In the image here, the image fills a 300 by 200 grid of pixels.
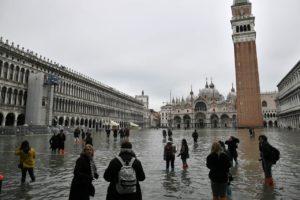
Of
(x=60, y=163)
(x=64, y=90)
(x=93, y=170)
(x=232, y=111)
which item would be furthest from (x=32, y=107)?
(x=232, y=111)

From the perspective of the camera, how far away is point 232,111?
108 metres

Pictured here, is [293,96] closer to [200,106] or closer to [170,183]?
[200,106]

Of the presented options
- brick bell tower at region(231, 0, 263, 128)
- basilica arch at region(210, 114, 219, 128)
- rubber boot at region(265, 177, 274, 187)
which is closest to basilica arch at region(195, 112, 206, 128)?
basilica arch at region(210, 114, 219, 128)

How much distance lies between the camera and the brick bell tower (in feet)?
226

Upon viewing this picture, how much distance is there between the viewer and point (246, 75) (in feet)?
231

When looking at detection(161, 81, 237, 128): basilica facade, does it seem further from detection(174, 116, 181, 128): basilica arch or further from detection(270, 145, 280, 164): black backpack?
detection(270, 145, 280, 164): black backpack

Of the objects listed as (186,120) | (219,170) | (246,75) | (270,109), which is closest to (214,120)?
(186,120)

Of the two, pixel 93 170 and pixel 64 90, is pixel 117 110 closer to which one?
pixel 64 90

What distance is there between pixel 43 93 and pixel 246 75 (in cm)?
5311

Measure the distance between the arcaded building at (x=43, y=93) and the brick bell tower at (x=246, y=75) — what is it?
40.1 meters

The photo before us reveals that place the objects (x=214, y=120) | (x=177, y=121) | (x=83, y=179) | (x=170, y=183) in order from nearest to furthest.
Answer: (x=83, y=179)
(x=170, y=183)
(x=214, y=120)
(x=177, y=121)

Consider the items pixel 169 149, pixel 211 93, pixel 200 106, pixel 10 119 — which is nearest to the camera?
pixel 169 149

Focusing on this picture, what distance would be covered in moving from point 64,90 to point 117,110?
1239 inches

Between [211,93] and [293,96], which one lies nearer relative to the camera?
[293,96]
